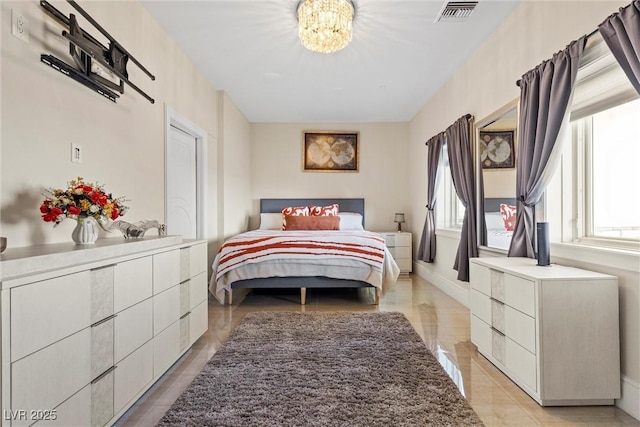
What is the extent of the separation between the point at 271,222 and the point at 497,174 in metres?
3.69

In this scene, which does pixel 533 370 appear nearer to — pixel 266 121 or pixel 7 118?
pixel 7 118

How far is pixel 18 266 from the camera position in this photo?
3.74ft

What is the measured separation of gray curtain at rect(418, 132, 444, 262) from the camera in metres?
4.71

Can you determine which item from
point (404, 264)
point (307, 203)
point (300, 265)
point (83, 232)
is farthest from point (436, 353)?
point (307, 203)

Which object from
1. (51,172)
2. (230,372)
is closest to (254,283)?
(230,372)

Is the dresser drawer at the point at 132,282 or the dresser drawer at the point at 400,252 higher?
the dresser drawer at the point at 132,282

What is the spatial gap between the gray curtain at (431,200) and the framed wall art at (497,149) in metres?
1.31

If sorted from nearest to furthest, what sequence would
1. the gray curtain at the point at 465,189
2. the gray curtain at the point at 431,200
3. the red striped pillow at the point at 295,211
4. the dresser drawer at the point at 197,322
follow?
the dresser drawer at the point at 197,322
the gray curtain at the point at 465,189
the gray curtain at the point at 431,200
the red striped pillow at the point at 295,211

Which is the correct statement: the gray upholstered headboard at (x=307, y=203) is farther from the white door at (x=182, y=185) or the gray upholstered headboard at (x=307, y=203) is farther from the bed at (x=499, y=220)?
the bed at (x=499, y=220)

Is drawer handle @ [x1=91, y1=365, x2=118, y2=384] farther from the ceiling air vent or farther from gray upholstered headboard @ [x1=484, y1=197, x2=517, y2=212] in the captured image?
the ceiling air vent

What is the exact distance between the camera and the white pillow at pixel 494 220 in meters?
3.01

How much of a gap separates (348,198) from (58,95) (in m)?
4.81

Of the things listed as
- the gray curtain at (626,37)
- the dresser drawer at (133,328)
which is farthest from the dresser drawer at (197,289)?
the gray curtain at (626,37)

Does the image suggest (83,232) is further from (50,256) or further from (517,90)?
(517,90)
